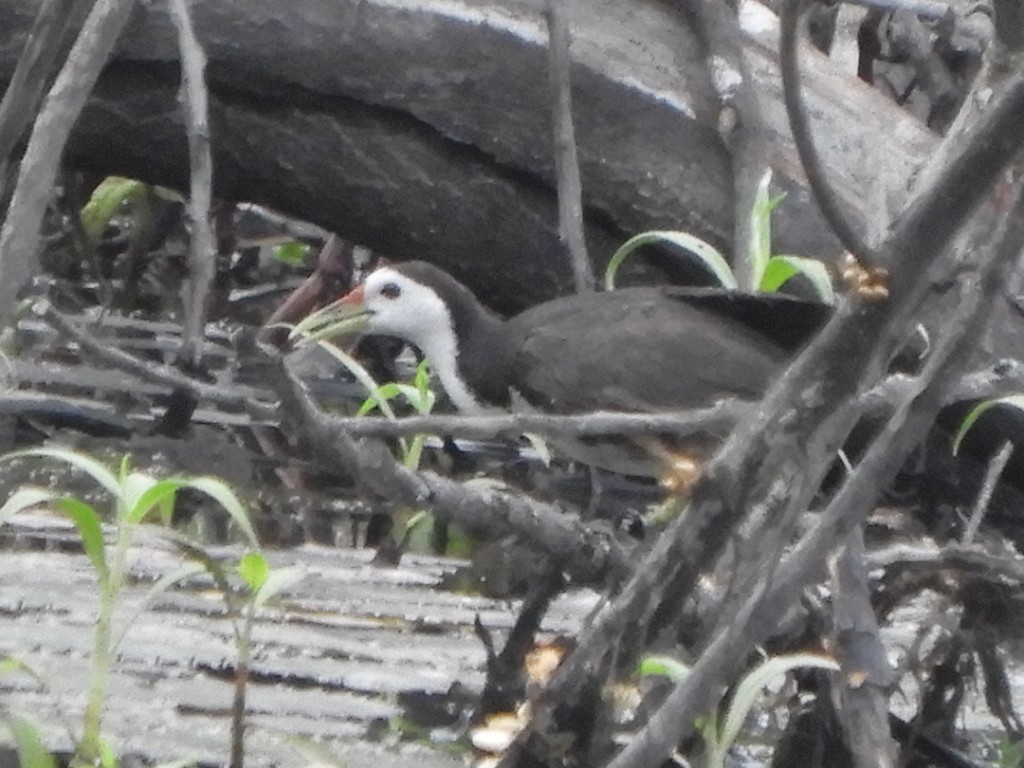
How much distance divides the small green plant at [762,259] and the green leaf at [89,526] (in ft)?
8.41

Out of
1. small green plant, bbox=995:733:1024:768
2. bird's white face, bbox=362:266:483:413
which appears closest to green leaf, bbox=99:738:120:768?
small green plant, bbox=995:733:1024:768

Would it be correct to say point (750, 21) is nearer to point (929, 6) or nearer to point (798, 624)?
point (929, 6)

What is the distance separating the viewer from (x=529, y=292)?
5.79 m

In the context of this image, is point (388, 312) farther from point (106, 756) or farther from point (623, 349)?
point (106, 756)

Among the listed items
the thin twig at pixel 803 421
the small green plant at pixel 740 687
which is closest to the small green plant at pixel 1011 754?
the small green plant at pixel 740 687

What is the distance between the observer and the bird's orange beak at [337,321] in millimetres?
5477

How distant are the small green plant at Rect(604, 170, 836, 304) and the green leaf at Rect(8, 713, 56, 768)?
2781 millimetres

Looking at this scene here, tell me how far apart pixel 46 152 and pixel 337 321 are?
352 cm

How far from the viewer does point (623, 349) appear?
16.6 ft

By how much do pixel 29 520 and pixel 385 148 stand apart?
5.76ft

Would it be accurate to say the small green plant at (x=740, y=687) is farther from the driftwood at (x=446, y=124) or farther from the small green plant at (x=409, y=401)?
the driftwood at (x=446, y=124)

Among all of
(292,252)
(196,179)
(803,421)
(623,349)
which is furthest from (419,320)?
(803,421)

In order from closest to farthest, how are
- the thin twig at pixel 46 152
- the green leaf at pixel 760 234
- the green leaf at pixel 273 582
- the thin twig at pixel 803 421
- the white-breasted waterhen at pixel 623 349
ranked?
1. the thin twig at pixel 803 421
2. the thin twig at pixel 46 152
3. the green leaf at pixel 273 582
4. the white-breasted waterhen at pixel 623 349
5. the green leaf at pixel 760 234

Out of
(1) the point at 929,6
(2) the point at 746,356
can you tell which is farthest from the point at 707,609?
(1) the point at 929,6
